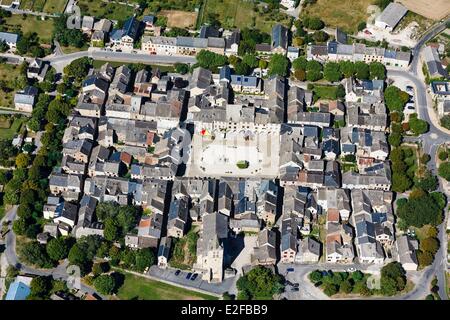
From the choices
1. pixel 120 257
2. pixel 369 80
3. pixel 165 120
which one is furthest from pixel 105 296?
pixel 369 80

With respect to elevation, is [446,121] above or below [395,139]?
above

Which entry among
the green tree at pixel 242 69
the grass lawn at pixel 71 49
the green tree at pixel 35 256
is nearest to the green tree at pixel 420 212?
the green tree at pixel 242 69

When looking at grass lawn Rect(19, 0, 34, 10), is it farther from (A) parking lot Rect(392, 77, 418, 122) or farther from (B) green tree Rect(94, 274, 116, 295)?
(A) parking lot Rect(392, 77, 418, 122)

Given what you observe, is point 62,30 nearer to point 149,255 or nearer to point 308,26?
point 308,26

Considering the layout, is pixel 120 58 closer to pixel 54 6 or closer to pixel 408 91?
pixel 54 6

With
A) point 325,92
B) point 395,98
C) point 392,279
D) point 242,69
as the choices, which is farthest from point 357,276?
point 242,69
